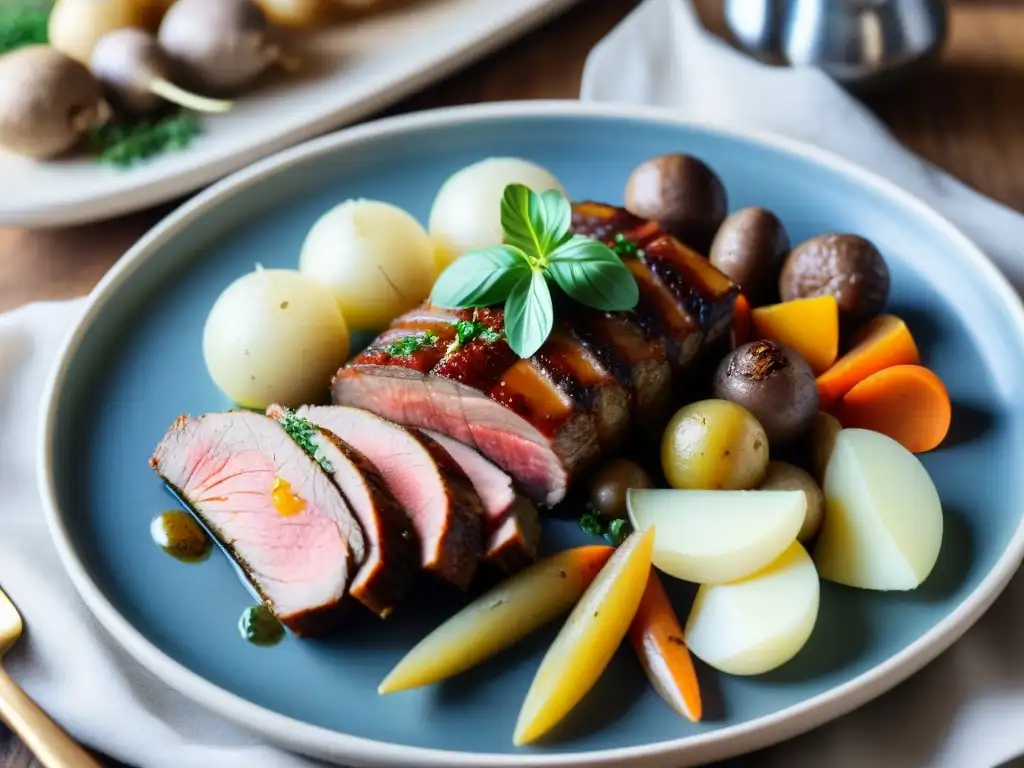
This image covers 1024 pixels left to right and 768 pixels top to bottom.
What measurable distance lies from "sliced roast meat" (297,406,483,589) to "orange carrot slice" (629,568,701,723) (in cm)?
35

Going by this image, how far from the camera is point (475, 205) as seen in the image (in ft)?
9.17

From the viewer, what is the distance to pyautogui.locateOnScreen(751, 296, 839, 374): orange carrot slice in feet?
8.40

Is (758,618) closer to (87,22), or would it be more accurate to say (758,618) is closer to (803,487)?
(803,487)

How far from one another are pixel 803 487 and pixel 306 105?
2287 millimetres

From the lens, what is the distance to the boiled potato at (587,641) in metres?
1.89

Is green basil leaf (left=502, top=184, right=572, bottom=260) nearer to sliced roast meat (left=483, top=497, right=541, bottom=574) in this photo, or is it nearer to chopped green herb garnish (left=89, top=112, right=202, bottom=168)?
sliced roast meat (left=483, top=497, right=541, bottom=574)

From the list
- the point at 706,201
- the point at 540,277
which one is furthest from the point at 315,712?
the point at 706,201

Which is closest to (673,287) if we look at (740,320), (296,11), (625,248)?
(625,248)

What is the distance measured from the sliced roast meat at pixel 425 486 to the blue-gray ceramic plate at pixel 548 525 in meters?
0.15

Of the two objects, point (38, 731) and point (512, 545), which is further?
point (512, 545)

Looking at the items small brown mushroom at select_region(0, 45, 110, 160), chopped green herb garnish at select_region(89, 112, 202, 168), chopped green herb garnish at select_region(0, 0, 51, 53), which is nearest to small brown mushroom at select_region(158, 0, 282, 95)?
chopped green herb garnish at select_region(89, 112, 202, 168)

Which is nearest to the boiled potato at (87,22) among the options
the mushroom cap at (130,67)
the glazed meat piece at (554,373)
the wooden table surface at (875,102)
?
the mushroom cap at (130,67)

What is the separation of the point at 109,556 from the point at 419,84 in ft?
7.01

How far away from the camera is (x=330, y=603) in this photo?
2.03 meters
